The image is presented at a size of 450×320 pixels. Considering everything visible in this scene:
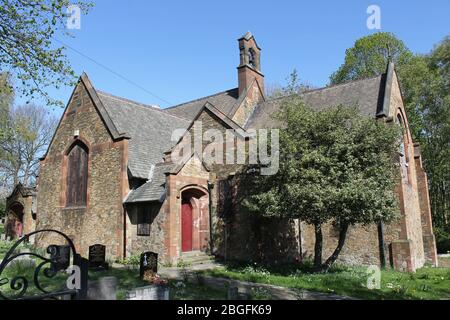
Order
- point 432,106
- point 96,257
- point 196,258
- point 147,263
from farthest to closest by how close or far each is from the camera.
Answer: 1. point 432,106
2. point 196,258
3. point 96,257
4. point 147,263

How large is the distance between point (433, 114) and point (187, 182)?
2633 centimetres

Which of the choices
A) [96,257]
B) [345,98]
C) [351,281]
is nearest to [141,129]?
[96,257]

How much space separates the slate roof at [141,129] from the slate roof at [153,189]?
656 mm

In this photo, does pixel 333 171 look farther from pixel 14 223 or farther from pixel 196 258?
pixel 14 223

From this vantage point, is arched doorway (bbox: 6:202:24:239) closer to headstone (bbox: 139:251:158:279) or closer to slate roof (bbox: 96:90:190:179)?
slate roof (bbox: 96:90:190:179)

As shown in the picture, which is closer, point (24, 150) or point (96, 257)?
point (96, 257)

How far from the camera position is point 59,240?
69.4ft

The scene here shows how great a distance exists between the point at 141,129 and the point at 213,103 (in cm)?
730

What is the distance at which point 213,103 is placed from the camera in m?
27.6

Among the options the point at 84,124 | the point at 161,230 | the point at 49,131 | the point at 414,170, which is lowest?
the point at 161,230

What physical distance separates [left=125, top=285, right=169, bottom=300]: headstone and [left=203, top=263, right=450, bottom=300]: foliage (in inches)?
179

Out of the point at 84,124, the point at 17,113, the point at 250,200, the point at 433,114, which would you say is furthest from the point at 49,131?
the point at 433,114

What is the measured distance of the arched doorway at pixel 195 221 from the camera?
18047 mm

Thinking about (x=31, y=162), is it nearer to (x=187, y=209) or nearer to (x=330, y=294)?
(x=187, y=209)
